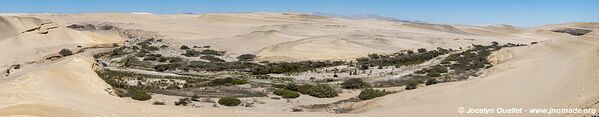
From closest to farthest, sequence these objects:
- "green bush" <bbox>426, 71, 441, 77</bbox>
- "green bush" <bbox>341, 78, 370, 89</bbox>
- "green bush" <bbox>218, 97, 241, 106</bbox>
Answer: "green bush" <bbox>218, 97, 241, 106</bbox>
"green bush" <bbox>341, 78, 370, 89</bbox>
"green bush" <bbox>426, 71, 441, 77</bbox>

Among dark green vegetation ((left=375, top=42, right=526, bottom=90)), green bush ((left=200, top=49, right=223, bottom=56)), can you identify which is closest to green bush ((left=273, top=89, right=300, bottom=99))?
dark green vegetation ((left=375, top=42, right=526, bottom=90))

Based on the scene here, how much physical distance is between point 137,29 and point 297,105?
6979 centimetres

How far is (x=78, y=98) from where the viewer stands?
18094mm

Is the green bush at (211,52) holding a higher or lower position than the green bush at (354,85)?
lower

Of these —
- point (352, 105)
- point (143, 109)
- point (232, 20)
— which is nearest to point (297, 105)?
point (352, 105)

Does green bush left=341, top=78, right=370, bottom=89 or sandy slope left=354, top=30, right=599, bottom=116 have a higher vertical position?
sandy slope left=354, top=30, right=599, bottom=116

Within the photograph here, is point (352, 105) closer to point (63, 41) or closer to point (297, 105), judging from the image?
point (297, 105)

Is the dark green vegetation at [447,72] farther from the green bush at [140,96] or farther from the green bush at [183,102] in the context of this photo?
the green bush at [140,96]

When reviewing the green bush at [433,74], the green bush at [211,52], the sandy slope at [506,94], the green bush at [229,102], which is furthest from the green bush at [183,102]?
the green bush at [211,52]

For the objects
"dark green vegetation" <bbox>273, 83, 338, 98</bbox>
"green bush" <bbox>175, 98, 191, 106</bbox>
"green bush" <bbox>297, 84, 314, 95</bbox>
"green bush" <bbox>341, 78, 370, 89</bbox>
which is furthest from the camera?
"green bush" <bbox>341, 78, 370, 89</bbox>

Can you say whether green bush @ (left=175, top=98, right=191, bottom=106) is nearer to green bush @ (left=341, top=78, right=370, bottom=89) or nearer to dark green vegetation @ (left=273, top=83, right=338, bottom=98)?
dark green vegetation @ (left=273, top=83, right=338, bottom=98)

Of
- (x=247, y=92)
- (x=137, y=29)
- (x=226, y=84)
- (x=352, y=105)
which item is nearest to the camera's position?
(x=352, y=105)

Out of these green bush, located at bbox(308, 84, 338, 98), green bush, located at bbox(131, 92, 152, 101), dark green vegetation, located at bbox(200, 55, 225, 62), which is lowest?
dark green vegetation, located at bbox(200, 55, 225, 62)

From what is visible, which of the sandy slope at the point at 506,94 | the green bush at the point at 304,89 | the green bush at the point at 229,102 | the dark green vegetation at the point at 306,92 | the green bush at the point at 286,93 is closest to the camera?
the sandy slope at the point at 506,94
